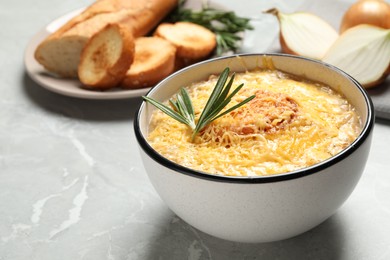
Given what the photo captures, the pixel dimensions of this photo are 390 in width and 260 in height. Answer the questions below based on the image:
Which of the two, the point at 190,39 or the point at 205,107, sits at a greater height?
the point at 205,107

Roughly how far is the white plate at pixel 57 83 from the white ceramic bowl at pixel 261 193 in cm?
55

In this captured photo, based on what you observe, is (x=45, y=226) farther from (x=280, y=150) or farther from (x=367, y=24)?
(x=367, y=24)

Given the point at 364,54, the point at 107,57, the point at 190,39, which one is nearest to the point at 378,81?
the point at 364,54

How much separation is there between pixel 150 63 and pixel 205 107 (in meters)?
0.64

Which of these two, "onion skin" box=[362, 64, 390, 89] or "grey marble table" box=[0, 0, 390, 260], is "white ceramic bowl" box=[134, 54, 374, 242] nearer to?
"grey marble table" box=[0, 0, 390, 260]

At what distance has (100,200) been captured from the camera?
4.32ft

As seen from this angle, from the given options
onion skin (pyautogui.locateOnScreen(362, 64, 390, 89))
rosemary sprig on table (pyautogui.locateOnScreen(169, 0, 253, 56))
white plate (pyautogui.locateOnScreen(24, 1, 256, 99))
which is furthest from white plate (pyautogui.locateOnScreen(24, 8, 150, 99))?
onion skin (pyautogui.locateOnScreen(362, 64, 390, 89))

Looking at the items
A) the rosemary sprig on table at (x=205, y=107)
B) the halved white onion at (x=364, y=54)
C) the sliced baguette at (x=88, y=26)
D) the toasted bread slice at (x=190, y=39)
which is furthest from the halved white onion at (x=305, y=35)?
the rosemary sprig on table at (x=205, y=107)

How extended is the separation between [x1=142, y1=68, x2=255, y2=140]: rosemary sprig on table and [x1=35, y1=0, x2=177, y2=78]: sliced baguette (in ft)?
2.47

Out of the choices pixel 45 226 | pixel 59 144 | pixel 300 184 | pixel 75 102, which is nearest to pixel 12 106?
pixel 75 102

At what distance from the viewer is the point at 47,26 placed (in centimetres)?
207

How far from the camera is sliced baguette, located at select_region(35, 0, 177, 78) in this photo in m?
1.82

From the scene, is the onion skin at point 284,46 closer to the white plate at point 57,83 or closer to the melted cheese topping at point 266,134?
the white plate at point 57,83

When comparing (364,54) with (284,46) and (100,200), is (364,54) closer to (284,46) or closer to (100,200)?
(284,46)
